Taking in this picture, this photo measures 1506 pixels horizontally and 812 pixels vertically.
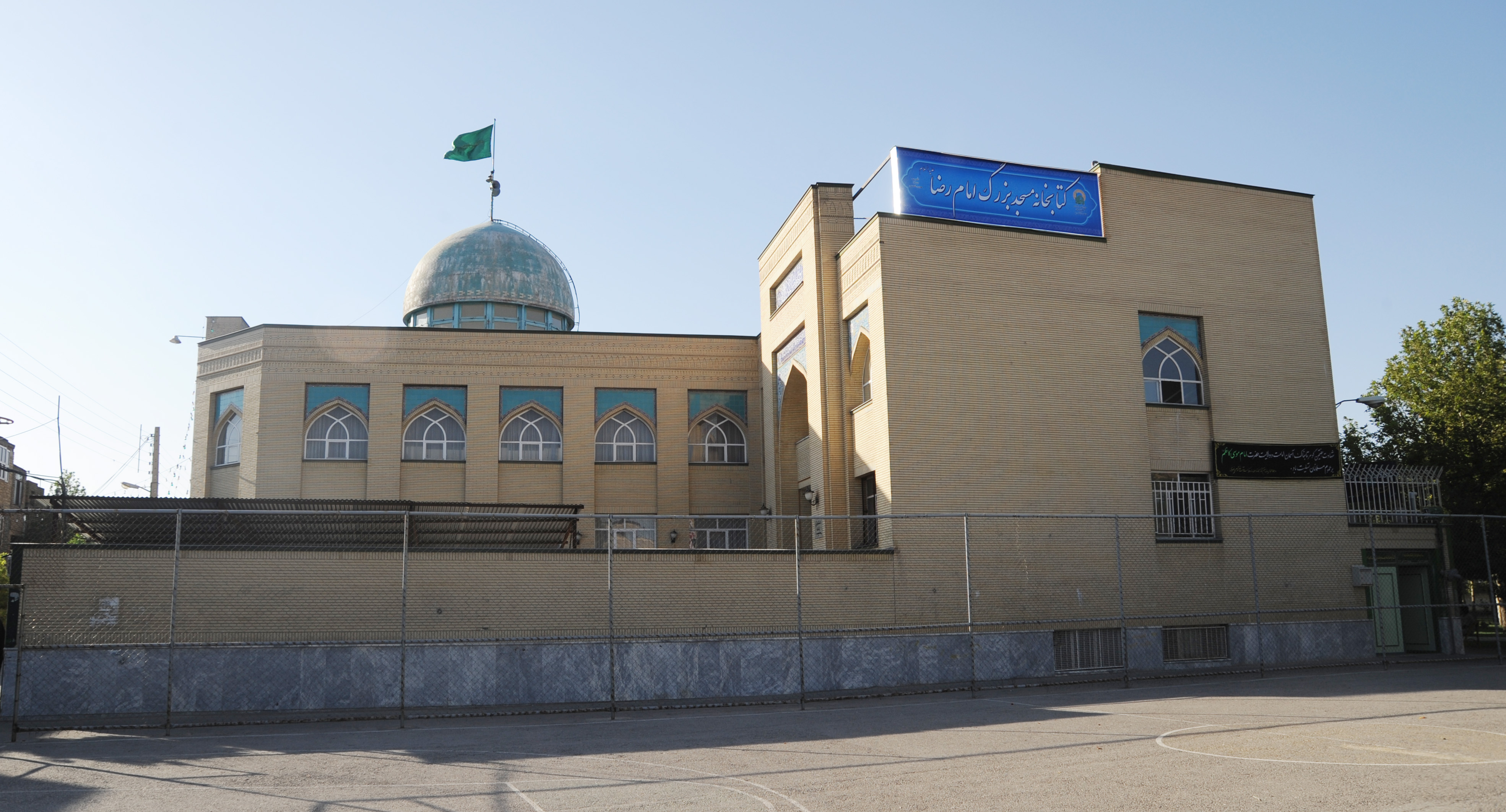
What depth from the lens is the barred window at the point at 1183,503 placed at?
19703 millimetres

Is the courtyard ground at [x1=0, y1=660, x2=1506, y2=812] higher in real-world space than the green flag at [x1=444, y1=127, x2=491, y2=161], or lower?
lower

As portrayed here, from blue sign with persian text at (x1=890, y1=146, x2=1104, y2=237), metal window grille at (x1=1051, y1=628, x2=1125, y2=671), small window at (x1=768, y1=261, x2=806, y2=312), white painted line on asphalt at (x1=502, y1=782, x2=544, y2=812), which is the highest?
blue sign with persian text at (x1=890, y1=146, x2=1104, y2=237)

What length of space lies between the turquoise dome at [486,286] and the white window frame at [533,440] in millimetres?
5649

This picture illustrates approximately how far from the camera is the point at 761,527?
2462 cm

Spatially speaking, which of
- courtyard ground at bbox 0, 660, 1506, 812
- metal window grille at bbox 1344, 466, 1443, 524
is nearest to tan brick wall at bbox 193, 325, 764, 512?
courtyard ground at bbox 0, 660, 1506, 812

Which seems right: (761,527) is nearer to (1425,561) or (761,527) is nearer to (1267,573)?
(1267,573)

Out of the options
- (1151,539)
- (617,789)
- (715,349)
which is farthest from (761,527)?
(617,789)

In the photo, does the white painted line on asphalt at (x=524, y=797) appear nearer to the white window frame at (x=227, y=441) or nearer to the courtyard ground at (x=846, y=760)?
the courtyard ground at (x=846, y=760)

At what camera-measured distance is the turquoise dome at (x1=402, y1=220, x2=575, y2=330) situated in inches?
1248

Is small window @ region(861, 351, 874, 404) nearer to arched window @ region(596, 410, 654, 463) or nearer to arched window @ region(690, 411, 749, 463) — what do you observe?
arched window @ region(690, 411, 749, 463)

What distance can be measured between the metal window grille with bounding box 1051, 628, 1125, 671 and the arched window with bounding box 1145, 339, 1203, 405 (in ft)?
15.4

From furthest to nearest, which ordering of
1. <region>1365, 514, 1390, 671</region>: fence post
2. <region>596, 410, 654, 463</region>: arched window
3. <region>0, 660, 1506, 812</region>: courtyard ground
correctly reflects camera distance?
<region>596, 410, 654, 463</region>: arched window, <region>1365, 514, 1390, 671</region>: fence post, <region>0, 660, 1506, 812</region>: courtyard ground

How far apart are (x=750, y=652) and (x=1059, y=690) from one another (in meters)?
4.44

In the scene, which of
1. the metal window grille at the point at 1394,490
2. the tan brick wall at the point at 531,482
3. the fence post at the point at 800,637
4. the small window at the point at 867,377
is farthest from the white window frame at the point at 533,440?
the metal window grille at the point at 1394,490
